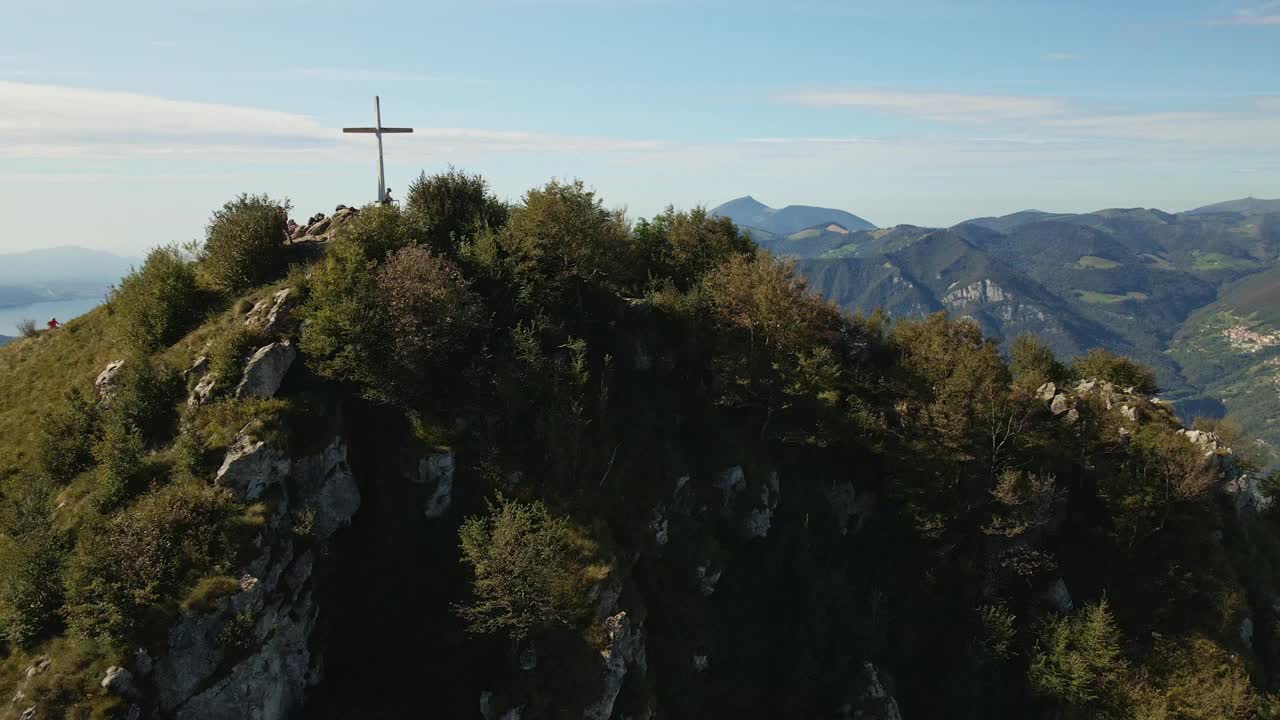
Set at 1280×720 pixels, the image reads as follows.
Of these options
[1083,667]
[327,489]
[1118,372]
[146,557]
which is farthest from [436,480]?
[1118,372]

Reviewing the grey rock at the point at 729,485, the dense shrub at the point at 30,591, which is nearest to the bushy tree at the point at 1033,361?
the grey rock at the point at 729,485

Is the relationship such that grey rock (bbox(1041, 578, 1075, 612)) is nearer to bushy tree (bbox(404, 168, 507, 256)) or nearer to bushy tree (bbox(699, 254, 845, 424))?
bushy tree (bbox(699, 254, 845, 424))

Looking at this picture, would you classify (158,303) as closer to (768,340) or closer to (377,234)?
(377,234)

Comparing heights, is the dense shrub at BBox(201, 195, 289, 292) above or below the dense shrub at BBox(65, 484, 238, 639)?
above

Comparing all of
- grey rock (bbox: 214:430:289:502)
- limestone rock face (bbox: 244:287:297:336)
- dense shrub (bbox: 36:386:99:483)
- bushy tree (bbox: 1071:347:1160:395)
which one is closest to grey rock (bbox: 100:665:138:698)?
grey rock (bbox: 214:430:289:502)

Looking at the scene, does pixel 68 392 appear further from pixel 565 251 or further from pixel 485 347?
pixel 565 251

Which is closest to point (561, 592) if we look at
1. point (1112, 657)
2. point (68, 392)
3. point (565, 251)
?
point (565, 251)
